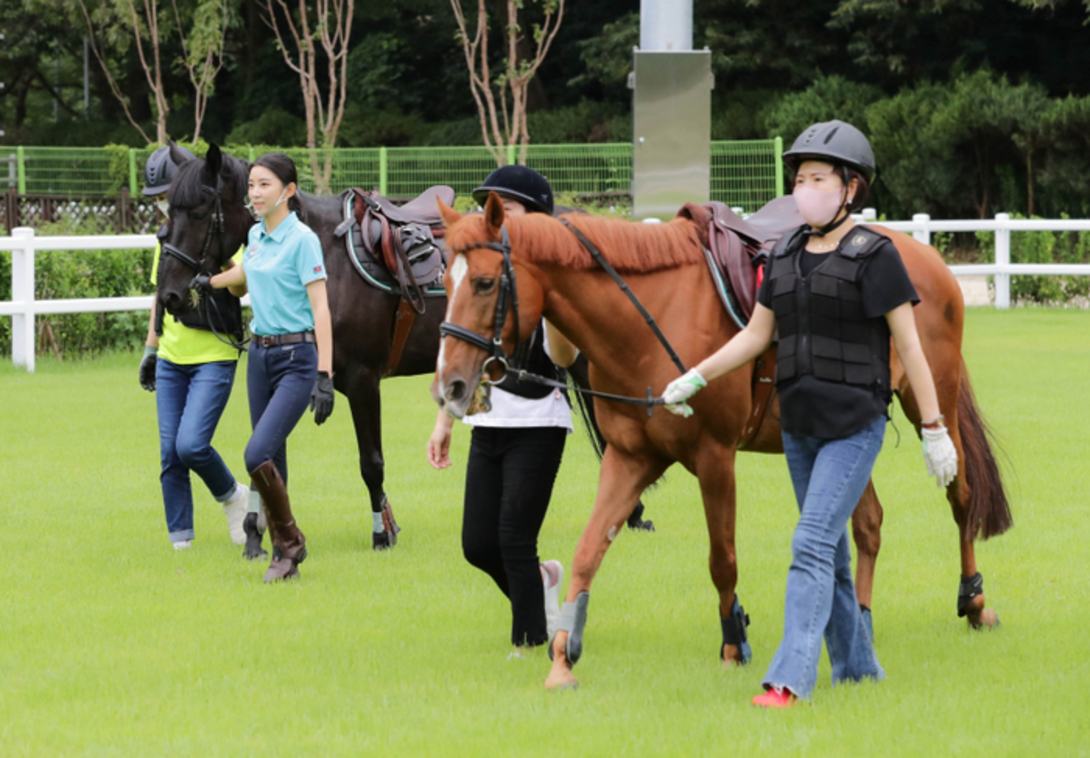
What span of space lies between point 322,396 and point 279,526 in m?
0.66

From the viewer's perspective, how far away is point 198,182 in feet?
22.2

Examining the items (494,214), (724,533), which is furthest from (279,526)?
(494,214)

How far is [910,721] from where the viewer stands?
14.0 feet

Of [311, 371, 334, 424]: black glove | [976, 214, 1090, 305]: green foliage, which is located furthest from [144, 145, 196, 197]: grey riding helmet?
[976, 214, 1090, 305]: green foliage

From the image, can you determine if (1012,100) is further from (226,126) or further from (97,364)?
(226,126)

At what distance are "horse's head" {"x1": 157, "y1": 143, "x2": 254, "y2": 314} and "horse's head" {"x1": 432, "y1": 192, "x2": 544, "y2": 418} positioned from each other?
8.91ft

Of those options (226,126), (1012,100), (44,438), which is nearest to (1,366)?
(44,438)

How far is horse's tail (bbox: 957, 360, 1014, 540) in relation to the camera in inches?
224

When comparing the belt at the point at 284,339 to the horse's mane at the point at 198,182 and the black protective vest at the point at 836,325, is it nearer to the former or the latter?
the horse's mane at the point at 198,182

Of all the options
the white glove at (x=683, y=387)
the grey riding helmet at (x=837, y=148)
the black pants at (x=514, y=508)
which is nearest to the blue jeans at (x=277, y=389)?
the black pants at (x=514, y=508)

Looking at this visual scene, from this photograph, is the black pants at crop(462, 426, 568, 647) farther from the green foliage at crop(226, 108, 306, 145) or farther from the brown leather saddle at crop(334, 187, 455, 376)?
the green foliage at crop(226, 108, 306, 145)

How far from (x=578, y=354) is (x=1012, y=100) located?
23.4 m

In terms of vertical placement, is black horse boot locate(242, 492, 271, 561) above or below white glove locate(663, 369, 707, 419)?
below

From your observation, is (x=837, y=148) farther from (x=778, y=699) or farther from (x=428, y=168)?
(x=428, y=168)
